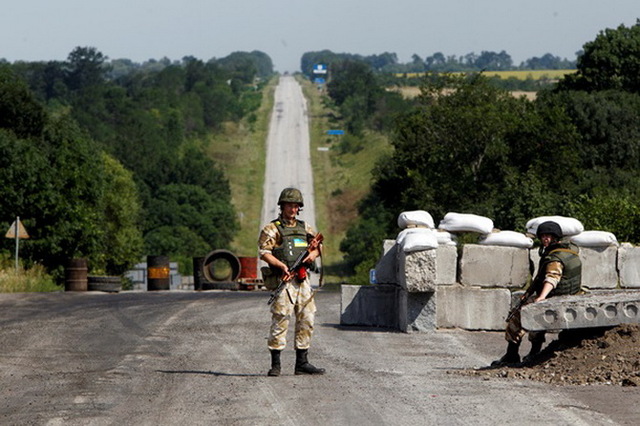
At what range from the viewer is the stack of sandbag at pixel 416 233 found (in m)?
18.7

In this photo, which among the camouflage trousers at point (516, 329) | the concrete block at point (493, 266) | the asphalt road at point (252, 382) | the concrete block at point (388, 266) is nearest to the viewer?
the asphalt road at point (252, 382)

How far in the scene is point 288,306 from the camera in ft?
41.0

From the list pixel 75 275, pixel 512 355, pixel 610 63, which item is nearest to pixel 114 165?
pixel 610 63

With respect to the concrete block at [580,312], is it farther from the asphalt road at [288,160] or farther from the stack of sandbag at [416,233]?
the asphalt road at [288,160]

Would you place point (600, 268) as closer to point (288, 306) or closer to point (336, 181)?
point (288, 306)

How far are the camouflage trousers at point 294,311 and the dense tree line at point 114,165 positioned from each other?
3865cm

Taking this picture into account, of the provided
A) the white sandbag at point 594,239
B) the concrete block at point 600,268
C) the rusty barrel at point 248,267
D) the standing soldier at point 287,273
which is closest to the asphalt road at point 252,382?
the standing soldier at point 287,273

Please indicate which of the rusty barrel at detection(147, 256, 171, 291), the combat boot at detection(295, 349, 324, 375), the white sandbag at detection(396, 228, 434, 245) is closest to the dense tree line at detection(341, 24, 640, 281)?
the rusty barrel at detection(147, 256, 171, 291)

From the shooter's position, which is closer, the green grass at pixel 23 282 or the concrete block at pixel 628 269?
the concrete block at pixel 628 269

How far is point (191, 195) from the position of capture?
103m

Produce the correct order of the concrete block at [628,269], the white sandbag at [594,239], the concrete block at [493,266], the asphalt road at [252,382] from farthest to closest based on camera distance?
the concrete block at [628,269], the white sandbag at [594,239], the concrete block at [493,266], the asphalt road at [252,382]

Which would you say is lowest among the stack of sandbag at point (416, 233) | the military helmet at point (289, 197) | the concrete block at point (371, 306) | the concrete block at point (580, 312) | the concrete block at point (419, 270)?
the concrete block at point (371, 306)

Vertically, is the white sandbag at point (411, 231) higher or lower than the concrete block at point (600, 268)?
higher

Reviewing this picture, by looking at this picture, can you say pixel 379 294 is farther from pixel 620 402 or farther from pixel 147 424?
pixel 147 424
